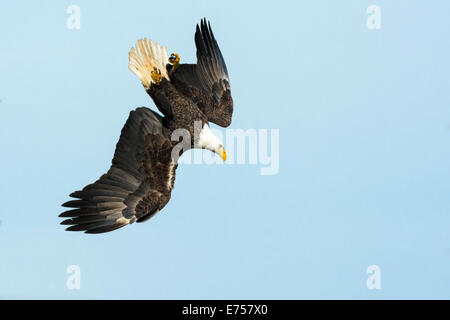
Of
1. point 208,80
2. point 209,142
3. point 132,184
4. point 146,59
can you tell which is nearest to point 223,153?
point 209,142

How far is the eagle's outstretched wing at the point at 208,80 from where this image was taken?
13891 millimetres

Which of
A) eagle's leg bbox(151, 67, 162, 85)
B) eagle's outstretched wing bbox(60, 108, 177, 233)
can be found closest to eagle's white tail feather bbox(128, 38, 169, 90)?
eagle's leg bbox(151, 67, 162, 85)

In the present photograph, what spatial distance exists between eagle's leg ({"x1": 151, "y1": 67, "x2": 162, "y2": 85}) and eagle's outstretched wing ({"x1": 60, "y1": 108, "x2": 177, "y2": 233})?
1182 millimetres

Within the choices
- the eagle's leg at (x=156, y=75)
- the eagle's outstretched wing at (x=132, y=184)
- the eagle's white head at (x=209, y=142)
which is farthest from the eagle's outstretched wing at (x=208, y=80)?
the eagle's outstretched wing at (x=132, y=184)

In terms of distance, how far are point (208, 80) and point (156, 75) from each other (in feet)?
3.04

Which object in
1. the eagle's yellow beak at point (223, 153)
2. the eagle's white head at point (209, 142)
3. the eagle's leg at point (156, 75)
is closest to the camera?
the eagle's white head at point (209, 142)

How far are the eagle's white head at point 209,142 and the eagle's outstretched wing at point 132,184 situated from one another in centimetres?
69

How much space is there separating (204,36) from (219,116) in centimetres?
137

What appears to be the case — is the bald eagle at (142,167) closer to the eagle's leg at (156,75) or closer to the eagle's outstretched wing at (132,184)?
the eagle's outstretched wing at (132,184)

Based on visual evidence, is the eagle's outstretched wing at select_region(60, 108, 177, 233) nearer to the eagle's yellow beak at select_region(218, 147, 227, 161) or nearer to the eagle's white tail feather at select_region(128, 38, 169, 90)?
the eagle's yellow beak at select_region(218, 147, 227, 161)

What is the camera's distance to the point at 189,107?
13.4 metres

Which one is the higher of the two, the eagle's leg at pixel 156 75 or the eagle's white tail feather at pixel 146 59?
the eagle's white tail feather at pixel 146 59

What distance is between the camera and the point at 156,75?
45.0 ft

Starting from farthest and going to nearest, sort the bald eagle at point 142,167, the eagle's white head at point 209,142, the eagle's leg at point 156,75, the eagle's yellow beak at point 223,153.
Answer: the eagle's leg at point 156,75 → the eagle's yellow beak at point 223,153 → the eagle's white head at point 209,142 → the bald eagle at point 142,167
